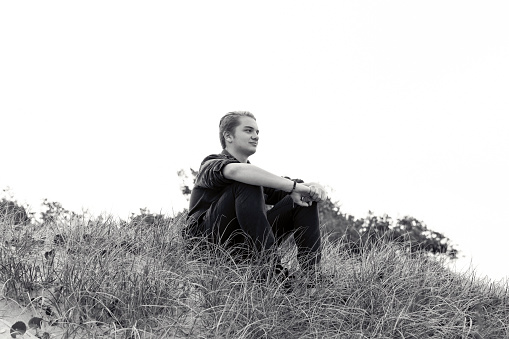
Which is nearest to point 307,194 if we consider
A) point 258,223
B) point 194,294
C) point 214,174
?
point 258,223

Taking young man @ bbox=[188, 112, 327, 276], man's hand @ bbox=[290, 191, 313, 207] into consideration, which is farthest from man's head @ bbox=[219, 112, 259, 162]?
man's hand @ bbox=[290, 191, 313, 207]

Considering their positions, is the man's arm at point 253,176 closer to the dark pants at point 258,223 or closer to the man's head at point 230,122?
the dark pants at point 258,223

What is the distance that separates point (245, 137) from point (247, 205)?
718mm

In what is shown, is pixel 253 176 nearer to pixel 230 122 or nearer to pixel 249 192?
pixel 249 192

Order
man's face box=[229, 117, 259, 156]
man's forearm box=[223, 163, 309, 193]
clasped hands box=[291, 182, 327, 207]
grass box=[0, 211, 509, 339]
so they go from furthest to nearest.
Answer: man's face box=[229, 117, 259, 156]
clasped hands box=[291, 182, 327, 207]
man's forearm box=[223, 163, 309, 193]
grass box=[0, 211, 509, 339]

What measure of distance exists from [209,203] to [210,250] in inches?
13.4

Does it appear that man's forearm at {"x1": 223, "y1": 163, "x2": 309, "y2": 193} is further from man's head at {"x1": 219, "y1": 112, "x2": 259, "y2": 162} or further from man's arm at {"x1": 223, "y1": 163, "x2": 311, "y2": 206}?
man's head at {"x1": 219, "y1": 112, "x2": 259, "y2": 162}

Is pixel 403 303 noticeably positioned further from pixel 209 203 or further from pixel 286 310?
pixel 209 203

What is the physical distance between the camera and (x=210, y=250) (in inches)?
167

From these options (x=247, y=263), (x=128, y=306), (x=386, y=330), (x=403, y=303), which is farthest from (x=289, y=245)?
(x=128, y=306)

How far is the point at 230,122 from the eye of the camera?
14.7 ft

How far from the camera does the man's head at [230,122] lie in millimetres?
4473

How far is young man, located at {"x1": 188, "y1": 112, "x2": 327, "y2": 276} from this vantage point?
12.8 feet

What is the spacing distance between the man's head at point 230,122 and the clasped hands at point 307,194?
2.52 feet
